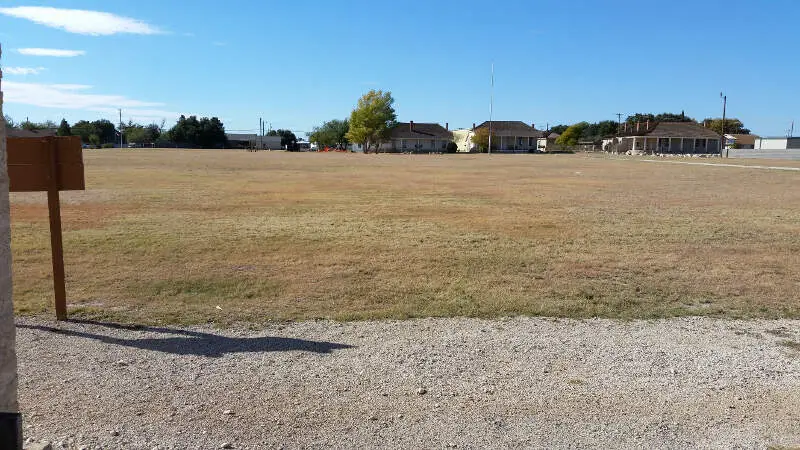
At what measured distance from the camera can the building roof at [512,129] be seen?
133 meters

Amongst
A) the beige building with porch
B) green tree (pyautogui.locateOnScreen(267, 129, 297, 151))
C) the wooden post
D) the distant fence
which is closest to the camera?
the wooden post

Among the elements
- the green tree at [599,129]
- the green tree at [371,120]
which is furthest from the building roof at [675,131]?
the green tree at [371,120]

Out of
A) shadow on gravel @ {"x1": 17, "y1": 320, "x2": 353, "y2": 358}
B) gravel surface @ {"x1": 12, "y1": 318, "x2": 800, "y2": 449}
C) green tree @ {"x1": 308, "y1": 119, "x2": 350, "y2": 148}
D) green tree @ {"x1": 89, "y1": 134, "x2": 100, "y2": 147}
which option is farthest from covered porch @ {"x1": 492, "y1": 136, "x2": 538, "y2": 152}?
shadow on gravel @ {"x1": 17, "y1": 320, "x2": 353, "y2": 358}

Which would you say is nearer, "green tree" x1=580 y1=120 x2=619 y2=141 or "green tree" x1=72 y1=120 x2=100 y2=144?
"green tree" x1=72 y1=120 x2=100 y2=144

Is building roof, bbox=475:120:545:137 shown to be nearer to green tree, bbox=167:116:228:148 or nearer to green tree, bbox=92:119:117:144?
green tree, bbox=167:116:228:148

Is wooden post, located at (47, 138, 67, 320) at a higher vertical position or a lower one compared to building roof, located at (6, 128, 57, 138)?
lower

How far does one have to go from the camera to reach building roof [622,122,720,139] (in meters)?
121

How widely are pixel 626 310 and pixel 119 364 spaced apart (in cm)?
537

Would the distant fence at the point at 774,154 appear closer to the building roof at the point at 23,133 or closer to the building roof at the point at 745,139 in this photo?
the building roof at the point at 745,139

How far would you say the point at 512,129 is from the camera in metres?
135

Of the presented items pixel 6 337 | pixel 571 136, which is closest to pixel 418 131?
pixel 571 136

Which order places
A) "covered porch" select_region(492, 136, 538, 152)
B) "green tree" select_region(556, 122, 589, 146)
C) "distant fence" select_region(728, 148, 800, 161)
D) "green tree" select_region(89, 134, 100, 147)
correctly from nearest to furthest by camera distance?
"distant fence" select_region(728, 148, 800, 161) < "covered porch" select_region(492, 136, 538, 152) < "green tree" select_region(89, 134, 100, 147) < "green tree" select_region(556, 122, 589, 146)

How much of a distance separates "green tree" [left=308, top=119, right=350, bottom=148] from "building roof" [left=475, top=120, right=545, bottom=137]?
34297mm

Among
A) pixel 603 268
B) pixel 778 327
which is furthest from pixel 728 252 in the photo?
pixel 778 327
